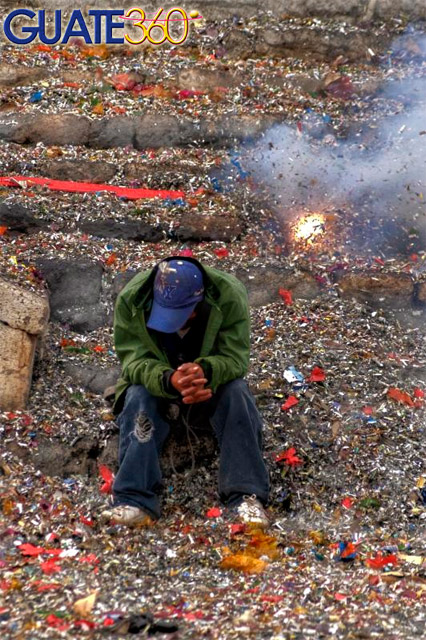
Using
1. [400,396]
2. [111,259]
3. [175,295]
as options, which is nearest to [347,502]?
[400,396]

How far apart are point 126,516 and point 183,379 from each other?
72 centimetres

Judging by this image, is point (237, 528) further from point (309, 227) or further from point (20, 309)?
point (309, 227)

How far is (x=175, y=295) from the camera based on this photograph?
4801mm

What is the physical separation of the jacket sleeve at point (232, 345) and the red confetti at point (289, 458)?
0.63 m

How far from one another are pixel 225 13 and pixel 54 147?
2.70 metres

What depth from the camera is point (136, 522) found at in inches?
184

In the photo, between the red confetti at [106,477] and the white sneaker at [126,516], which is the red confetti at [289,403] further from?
the white sneaker at [126,516]

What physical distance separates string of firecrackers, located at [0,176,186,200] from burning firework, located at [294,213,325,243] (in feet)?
3.09

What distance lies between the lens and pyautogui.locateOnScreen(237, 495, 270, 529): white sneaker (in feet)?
15.3

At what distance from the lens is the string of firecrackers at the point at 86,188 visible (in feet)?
24.6

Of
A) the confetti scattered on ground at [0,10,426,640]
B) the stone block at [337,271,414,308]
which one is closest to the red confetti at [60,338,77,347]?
the confetti scattered on ground at [0,10,426,640]

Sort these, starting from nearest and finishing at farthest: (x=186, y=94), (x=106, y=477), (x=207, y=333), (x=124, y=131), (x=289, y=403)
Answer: (x=207, y=333)
(x=106, y=477)
(x=289, y=403)
(x=124, y=131)
(x=186, y=94)

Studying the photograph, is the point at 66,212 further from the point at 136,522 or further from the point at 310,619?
the point at 310,619

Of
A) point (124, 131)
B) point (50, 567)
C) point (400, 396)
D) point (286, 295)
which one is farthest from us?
point (124, 131)
